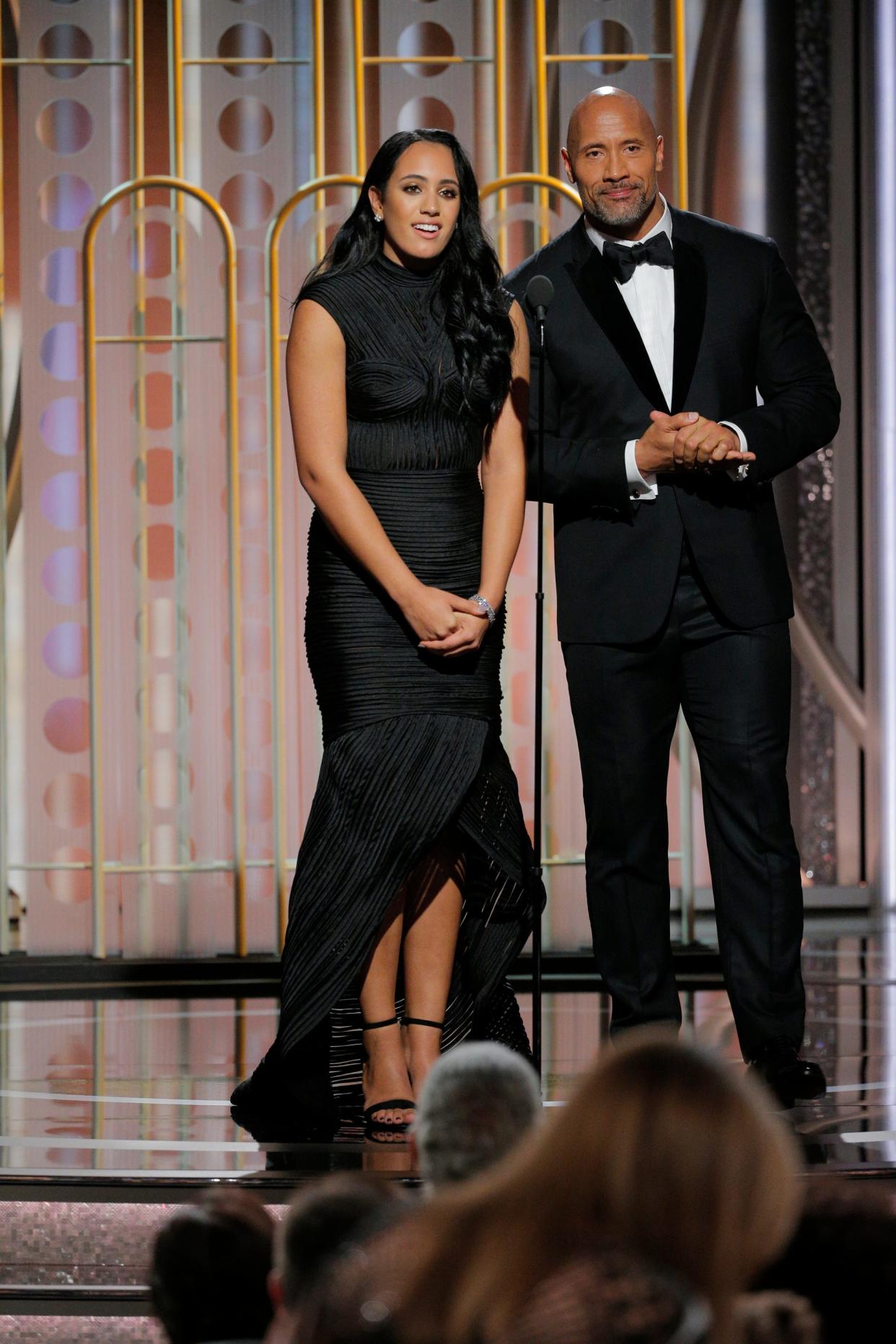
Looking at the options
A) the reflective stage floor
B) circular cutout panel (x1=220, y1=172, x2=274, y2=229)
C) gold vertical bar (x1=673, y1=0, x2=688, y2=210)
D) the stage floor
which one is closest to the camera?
the reflective stage floor

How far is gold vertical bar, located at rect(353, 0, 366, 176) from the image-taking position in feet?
15.3

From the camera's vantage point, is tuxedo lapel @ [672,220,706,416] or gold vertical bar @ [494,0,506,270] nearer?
tuxedo lapel @ [672,220,706,416]

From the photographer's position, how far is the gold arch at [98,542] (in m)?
4.62

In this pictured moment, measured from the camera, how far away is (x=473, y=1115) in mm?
1440

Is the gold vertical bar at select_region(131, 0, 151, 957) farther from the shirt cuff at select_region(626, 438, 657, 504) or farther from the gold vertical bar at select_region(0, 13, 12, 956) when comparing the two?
the shirt cuff at select_region(626, 438, 657, 504)

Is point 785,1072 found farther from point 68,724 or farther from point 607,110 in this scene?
point 68,724

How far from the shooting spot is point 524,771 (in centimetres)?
474

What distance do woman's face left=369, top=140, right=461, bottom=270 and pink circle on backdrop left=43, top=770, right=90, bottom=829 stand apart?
2.46 meters

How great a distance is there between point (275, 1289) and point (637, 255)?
1796 mm

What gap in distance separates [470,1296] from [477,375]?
6.17 ft

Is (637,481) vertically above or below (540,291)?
below

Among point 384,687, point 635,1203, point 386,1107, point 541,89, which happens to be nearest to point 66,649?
point 541,89

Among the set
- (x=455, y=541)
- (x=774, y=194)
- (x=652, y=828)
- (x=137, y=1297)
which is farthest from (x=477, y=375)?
(x=774, y=194)

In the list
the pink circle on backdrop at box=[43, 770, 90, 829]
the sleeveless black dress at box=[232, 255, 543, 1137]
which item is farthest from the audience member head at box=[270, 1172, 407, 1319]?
the pink circle on backdrop at box=[43, 770, 90, 829]
